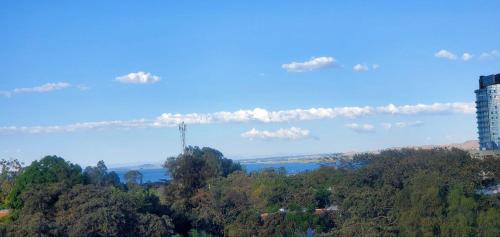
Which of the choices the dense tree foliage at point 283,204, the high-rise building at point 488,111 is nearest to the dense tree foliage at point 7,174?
the dense tree foliage at point 283,204

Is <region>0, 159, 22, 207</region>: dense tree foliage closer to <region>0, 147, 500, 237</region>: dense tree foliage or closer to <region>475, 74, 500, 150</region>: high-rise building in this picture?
<region>0, 147, 500, 237</region>: dense tree foliage

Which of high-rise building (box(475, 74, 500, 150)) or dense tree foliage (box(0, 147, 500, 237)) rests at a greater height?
high-rise building (box(475, 74, 500, 150))

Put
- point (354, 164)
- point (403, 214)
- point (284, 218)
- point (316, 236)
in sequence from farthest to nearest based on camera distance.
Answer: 1. point (354, 164)
2. point (284, 218)
3. point (316, 236)
4. point (403, 214)

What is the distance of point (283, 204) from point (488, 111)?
3368cm

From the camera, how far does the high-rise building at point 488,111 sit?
196 feet

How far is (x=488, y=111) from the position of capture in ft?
199

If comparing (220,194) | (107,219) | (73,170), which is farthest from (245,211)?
(73,170)

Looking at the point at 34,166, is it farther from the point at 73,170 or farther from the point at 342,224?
the point at 342,224

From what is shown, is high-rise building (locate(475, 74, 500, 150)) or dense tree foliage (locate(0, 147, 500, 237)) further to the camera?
high-rise building (locate(475, 74, 500, 150))

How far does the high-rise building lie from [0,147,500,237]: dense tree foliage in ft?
67.5

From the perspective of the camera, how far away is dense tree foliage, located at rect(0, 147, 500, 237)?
2341 centimetres

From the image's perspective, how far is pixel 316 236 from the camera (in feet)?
83.9

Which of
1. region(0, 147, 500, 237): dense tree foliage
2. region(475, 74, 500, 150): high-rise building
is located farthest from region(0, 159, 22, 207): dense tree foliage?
region(475, 74, 500, 150): high-rise building

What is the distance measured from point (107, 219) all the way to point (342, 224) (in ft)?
31.0
